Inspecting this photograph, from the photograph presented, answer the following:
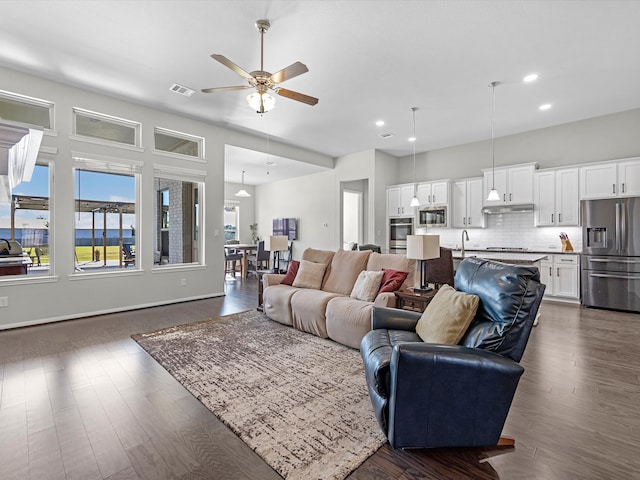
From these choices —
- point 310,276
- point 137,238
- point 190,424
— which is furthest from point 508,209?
point 137,238

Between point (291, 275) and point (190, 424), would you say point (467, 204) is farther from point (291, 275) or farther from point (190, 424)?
point (190, 424)

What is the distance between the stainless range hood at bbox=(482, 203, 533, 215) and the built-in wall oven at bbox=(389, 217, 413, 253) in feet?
5.35

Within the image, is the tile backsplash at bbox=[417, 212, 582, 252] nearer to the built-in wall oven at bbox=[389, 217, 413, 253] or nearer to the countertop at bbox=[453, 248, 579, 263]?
the countertop at bbox=[453, 248, 579, 263]

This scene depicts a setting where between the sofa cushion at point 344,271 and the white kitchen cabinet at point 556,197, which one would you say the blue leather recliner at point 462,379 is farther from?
the white kitchen cabinet at point 556,197

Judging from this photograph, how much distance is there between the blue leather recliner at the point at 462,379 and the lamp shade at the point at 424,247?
1476 millimetres

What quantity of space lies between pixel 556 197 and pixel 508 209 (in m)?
0.76

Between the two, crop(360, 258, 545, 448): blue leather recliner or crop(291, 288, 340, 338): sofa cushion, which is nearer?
crop(360, 258, 545, 448): blue leather recliner

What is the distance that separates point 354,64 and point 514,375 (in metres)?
3.55

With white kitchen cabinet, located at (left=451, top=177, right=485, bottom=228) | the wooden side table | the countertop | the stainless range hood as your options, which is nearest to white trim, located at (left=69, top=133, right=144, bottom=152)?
the wooden side table

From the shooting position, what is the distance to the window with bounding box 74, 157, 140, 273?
4.59 meters

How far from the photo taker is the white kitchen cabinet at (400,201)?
747 cm

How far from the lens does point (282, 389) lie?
246 centimetres

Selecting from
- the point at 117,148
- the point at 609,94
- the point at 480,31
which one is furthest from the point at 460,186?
the point at 117,148

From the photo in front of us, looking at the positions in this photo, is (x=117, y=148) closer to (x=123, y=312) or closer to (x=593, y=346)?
(x=123, y=312)
